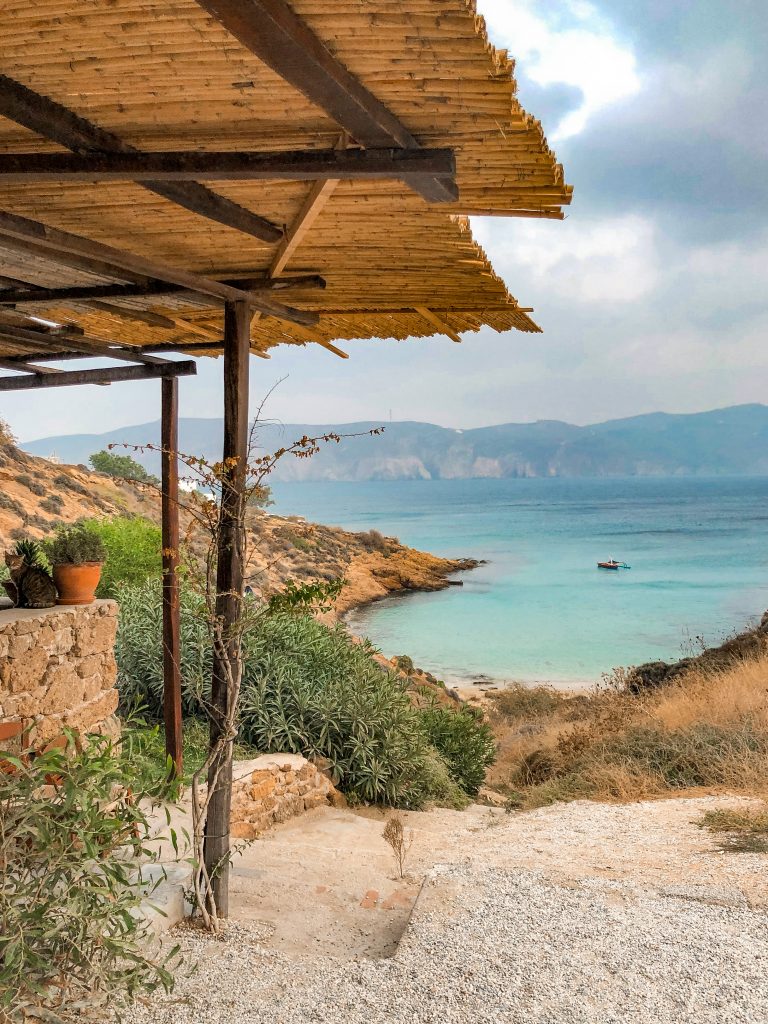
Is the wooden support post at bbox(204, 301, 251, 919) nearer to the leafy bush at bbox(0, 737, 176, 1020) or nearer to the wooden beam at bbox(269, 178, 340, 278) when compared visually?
the wooden beam at bbox(269, 178, 340, 278)

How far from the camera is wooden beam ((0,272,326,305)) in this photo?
3.52m

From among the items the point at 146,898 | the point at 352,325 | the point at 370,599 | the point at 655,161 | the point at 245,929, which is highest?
the point at 655,161

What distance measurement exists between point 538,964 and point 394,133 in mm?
2590

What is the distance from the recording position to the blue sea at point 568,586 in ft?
72.5

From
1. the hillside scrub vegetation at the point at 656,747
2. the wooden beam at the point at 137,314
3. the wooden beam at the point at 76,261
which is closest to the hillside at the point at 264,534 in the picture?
the hillside scrub vegetation at the point at 656,747

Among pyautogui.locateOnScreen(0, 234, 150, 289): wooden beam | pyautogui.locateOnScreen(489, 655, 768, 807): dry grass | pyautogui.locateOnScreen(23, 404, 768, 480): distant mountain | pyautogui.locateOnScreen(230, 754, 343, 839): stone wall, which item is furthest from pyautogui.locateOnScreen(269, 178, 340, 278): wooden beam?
pyautogui.locateOnScreen(23, 404, 768, 480): distant mountain

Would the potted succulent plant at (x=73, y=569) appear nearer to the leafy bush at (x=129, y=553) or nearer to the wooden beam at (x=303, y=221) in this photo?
the wooden beam at (x=303, y=221)

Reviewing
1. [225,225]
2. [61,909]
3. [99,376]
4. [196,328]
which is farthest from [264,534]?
[61,909]

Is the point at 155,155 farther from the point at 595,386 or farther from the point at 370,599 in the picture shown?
the point at 595,386

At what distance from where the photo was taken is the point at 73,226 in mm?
3104

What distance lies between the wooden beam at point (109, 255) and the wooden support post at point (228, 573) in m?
0.11

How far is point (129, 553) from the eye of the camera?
350 inches

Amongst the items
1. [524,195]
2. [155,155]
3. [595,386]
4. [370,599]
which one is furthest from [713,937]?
[595,386]

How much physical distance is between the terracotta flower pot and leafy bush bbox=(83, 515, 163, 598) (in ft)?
14.9
